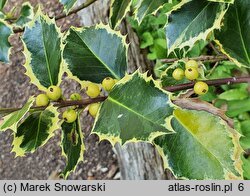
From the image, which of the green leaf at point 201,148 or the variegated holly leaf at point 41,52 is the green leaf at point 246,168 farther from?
the variegated holly leaf at point 41,52

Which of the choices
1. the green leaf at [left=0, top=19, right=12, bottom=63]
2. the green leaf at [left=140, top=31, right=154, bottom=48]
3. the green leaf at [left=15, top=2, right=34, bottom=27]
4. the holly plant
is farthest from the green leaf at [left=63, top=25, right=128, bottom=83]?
the green leaf at [left=140, top=31, right=154, bottom=48]

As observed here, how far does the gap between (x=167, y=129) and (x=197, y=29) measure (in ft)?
0.91

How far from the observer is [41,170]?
288cm

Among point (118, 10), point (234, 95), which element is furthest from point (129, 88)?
point (234, 95)

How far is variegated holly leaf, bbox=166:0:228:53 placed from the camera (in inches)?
36.3

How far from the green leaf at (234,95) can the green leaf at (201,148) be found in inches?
54.0

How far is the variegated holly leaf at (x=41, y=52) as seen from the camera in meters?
0.96

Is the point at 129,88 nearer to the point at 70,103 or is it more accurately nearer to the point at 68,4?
the point at 70,103

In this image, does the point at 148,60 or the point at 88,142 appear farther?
the point at 88,142

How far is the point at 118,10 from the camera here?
1050 millimetres

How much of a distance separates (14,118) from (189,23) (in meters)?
0.43
